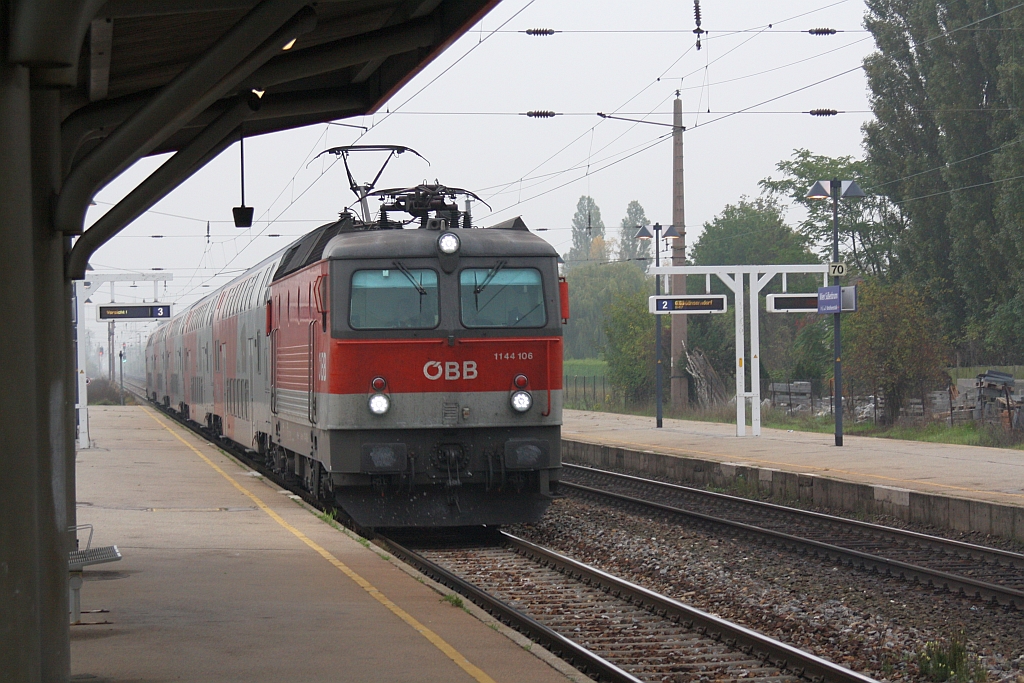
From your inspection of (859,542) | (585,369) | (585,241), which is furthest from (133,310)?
(585,241)

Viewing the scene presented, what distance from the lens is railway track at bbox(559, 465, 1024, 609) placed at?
9781mm

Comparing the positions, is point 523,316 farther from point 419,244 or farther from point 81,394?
point 81,394

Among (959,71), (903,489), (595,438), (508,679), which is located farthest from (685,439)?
(959,71)

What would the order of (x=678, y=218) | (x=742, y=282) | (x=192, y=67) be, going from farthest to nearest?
(x=678, y=218)
(x=742, y=282)
(x=192, y=67)

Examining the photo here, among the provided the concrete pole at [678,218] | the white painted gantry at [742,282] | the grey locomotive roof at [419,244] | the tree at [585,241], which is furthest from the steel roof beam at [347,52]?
the tree at [585,241]

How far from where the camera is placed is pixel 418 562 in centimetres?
1085

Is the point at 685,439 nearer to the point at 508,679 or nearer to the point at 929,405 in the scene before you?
the point at 929,405

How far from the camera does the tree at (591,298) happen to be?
99.4m

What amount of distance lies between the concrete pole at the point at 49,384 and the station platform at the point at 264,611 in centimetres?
99

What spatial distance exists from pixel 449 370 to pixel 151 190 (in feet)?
16.9

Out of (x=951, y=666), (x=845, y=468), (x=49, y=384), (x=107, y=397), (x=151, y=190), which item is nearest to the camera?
(x=49, y=384)

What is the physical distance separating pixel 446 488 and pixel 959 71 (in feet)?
123

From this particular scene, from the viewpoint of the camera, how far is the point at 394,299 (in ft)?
38.0

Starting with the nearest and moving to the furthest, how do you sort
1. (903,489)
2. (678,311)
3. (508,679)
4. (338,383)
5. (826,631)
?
(508,679) < (826,631) < (338,383) < (903,489) < (678,311)
